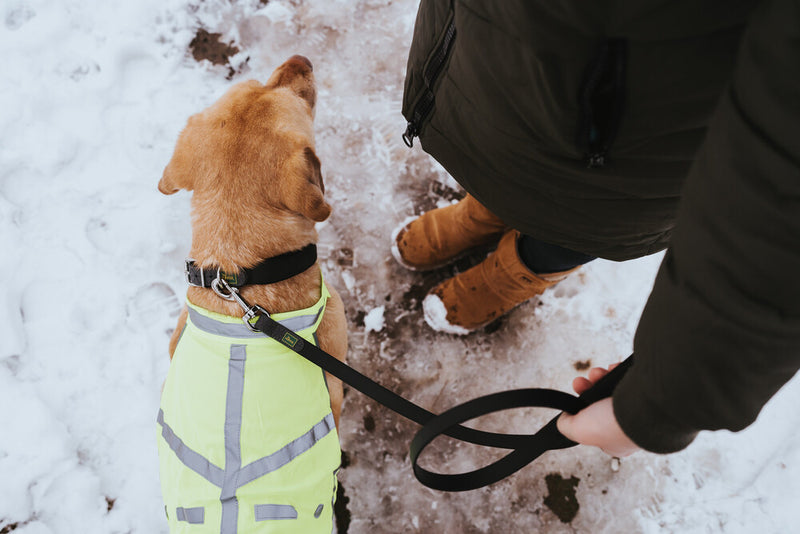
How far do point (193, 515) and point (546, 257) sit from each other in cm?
153

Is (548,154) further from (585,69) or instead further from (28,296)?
(28,296)

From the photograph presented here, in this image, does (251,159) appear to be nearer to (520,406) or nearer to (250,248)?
(250,248)

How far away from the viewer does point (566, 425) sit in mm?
980

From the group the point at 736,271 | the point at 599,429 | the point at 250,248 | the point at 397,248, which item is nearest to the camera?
the point at 736,271

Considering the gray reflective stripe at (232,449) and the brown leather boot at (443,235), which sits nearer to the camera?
the gray reflective stripe at (232,449)

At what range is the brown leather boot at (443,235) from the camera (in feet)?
6.84

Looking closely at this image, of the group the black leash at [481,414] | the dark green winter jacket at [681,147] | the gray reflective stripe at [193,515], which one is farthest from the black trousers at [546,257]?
the gray reflective stripe at [193,515]

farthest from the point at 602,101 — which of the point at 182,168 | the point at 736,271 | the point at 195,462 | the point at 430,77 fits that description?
the point at 195,462

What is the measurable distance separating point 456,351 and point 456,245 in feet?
1.84

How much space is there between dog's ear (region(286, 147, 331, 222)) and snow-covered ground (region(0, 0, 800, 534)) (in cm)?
93

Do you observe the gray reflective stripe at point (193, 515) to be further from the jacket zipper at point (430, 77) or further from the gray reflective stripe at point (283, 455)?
the jacket zipper at point (430, 77)

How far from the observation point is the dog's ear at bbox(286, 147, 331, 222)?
138 cm

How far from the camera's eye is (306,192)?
1376 millimetres

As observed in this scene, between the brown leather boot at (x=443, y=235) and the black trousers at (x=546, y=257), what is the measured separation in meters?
0.25
